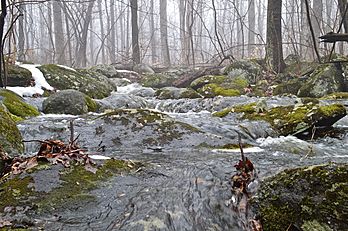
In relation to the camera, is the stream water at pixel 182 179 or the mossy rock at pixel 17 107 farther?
the mossy rock at pixel 17 107

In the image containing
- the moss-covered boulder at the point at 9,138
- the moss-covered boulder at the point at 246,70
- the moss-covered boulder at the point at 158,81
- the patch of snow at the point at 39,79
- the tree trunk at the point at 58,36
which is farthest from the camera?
the tree trunk at the point at 58,36

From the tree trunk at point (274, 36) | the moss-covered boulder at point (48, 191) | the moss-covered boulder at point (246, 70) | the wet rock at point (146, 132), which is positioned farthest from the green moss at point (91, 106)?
the tree trunk at point (274, 36)

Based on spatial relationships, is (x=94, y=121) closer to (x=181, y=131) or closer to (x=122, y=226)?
(x=181, y=131)

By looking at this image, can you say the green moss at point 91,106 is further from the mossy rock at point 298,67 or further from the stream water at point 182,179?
the mossy rock at point 298,67

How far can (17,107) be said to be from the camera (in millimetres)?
6258

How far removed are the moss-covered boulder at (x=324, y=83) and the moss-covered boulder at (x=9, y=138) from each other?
717 cm

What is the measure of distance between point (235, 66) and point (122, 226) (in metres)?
10.6

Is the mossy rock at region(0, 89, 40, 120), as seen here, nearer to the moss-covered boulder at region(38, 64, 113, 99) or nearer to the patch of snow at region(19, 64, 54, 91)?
the patch of snow at region(19, 64, 54, 91)

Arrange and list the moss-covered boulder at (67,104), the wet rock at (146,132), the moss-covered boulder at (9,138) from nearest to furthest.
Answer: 1. the moss-covered boulder at (9,138)
2. the wet rock at (146,132)
3. the moss-covered boulder at (67,104)

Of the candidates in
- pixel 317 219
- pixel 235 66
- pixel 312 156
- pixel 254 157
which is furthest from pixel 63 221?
pixel 235 66

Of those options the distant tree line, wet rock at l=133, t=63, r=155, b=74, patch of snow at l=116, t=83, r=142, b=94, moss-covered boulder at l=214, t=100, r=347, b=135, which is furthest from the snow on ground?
wet rock at l=133, t=63, r=155, b=74

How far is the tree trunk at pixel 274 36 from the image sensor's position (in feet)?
37.2

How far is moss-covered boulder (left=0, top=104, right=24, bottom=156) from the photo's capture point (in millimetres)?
3484

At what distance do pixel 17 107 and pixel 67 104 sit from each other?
993 millimetres
